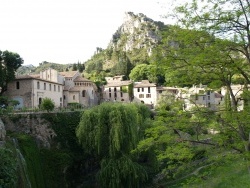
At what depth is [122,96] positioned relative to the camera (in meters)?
72.8

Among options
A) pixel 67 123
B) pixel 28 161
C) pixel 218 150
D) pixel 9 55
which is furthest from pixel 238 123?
pixel 9 55

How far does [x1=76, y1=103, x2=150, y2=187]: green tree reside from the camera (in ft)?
68.5

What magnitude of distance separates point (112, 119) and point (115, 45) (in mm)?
130139

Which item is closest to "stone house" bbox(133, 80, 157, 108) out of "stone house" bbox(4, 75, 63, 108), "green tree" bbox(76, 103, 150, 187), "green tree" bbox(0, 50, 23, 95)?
"stone house" bbox(4, 75, 63, 108)

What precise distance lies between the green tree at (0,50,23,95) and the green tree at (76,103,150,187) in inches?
810

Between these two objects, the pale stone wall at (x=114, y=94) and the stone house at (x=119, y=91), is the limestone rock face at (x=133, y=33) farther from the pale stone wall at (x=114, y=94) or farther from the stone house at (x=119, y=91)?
the pale stone wall at (x=114, y=94)

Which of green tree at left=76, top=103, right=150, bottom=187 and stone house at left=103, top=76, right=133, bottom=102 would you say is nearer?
green tree at left=76, top=103, right=150, bottom=187

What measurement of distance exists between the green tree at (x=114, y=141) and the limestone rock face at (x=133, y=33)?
112449 millimetres

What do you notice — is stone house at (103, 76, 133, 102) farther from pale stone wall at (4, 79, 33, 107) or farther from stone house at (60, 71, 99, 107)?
pale stone wall at (4, 79, 33, 107)

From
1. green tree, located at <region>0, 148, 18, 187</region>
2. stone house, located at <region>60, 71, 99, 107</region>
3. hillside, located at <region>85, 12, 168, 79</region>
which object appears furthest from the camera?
hillside, located at <region>85, 12, 168, 79</region>

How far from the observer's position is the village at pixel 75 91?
39.6 meters

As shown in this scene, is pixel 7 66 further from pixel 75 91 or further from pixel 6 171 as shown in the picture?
pixel 6 171

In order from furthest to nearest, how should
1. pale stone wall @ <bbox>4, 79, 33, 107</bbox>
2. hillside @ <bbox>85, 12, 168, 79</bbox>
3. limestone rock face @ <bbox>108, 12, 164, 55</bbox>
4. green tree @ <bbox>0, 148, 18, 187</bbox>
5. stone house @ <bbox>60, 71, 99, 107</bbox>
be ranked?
limestone rock face @ <bbox>108, 12, 164, 55</bbox> → hillside @ <bbox>85, 12, 168, 79</bbox> → stone house @ <bbox>60, 71, 99, 107</bbox> → pale stone wall @ <bbox>4, 79, 33, 107</bbox> → green tree @ <bbox>0, 148, 18, 187</bbox>

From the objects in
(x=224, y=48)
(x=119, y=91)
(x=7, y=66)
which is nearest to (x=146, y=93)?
(x=119, y=91)
